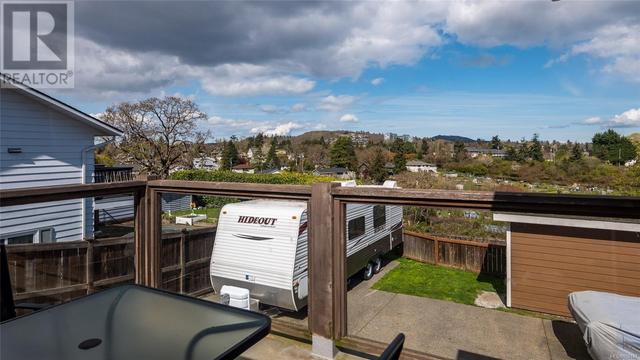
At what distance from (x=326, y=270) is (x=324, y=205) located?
39cm

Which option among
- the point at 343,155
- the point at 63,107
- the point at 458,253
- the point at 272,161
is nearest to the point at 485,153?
the point at 343,155

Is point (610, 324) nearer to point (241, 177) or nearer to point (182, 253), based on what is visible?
point (182, 253)

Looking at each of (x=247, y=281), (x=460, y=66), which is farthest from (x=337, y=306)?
(x=460, y=66)

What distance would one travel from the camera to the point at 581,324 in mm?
3961

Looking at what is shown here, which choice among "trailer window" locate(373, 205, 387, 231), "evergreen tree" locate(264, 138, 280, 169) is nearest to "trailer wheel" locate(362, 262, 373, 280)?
"trailer window" locate(373, 205, 387, 231)

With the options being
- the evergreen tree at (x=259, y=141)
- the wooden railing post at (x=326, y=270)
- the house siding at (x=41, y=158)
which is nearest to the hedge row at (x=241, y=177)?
the house siding at (x=41, y=158)

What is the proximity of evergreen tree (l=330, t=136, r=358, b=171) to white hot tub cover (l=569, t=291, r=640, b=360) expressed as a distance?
42.4m

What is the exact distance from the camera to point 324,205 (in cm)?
224

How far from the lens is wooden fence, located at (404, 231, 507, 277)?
31.2ft

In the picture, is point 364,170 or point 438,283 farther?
point 364,170

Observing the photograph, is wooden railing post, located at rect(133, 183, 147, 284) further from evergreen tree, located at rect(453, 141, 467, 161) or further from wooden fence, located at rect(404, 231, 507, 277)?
evergreen tree, located at rect(453, 141, 467, 161)

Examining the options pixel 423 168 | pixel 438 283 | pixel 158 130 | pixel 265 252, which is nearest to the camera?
pixel 265 252

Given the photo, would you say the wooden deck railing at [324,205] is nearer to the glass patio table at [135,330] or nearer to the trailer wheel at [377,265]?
the glass patio table at [135,330]

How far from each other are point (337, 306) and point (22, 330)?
1.50m
